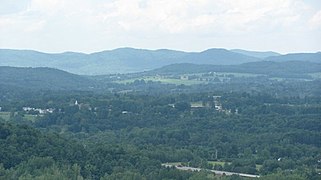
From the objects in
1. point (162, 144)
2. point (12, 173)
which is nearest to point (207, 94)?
point (162, 144)

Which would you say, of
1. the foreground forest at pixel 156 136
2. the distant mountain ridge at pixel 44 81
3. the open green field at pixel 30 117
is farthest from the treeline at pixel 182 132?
the distant mountain ridge at pixel 44 81

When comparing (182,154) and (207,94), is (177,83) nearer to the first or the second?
(207,94)

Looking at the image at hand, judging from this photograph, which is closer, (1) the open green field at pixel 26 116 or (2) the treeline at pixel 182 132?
(2) the treeline at pixel 182 132

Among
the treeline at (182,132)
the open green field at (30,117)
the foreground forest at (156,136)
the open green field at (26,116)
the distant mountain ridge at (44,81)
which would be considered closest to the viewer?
the foreground forest at (156,136)

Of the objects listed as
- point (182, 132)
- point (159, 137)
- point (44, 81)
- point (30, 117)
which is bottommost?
point (44, 81)

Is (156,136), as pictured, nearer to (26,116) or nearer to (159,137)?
(159,137)

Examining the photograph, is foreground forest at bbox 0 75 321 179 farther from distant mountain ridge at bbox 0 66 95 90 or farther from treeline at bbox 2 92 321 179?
distant mountain ridge at bbox 0 66 95 90

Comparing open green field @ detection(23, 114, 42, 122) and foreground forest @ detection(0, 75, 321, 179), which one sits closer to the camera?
foreground forest @ detection(0, 75, 321, 179)

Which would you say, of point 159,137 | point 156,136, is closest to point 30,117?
point 156,136

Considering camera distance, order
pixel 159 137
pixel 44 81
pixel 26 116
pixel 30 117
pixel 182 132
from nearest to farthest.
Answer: pixel 159 137 → pixel 182 132 → pixel 30 117 → pixel 26 116 → pixel 44 81

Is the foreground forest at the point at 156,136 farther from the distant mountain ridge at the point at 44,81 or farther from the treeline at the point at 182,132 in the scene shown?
the distant mountain ridge at the point at 44,81

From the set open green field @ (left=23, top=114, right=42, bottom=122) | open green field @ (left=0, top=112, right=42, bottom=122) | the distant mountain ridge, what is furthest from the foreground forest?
the distant mountain ridge
